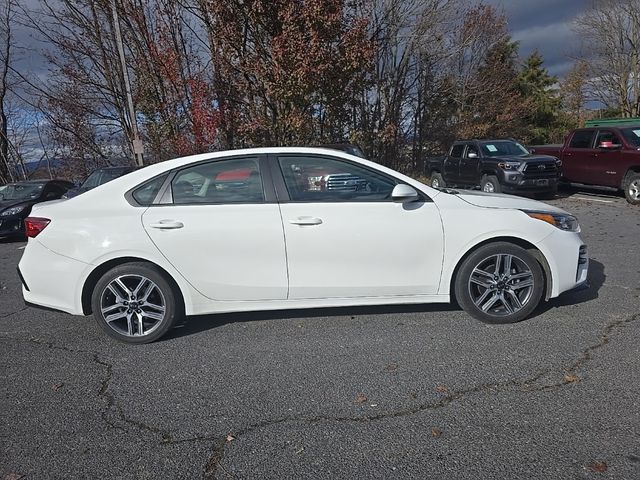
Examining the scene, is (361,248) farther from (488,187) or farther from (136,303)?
(488,187)

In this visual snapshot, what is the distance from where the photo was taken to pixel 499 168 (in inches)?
452

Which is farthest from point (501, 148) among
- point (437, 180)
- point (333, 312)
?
point (333, 312)

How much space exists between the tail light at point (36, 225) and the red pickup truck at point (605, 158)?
38.3ft

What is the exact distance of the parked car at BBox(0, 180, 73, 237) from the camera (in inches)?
410

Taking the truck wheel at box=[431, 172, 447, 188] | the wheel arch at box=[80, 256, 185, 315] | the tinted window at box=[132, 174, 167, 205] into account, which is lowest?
the truck wheel at box=[431, 172, 447, 188]

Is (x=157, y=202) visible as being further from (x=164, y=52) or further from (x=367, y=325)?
(x=164, y=52)

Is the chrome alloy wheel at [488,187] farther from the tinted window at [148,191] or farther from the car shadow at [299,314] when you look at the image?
the tinted window at [148,191]

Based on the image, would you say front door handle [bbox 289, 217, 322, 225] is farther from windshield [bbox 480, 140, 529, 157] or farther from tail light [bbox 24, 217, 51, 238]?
windshield [bbox 480, 140, 529, 157]

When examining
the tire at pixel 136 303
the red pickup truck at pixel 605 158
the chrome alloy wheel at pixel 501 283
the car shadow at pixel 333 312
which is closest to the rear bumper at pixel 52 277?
the tire at pixel 136 303

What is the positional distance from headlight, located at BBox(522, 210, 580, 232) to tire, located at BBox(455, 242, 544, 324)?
0.34 m

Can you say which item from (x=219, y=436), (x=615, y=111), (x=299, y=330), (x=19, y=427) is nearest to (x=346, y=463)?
(x=219, y=436)

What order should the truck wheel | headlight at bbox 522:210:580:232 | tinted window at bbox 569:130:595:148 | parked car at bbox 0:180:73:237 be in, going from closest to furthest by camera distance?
headlight at bbox 522:210:580:232
parked car at bbox 0:180:73:237
tinted window at bbox 569:130:595:148
the truck wheel

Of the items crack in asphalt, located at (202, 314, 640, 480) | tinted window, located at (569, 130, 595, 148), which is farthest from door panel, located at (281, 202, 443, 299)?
tinted window, located at (569, 130, 595, 148)

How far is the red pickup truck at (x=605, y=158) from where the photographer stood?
1039cm
